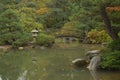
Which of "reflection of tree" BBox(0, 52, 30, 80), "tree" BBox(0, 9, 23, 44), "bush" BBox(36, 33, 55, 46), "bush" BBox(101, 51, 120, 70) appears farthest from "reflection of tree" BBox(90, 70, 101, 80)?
"tree" BBox(0, 9, 23, 44)

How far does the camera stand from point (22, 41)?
78.8 ft

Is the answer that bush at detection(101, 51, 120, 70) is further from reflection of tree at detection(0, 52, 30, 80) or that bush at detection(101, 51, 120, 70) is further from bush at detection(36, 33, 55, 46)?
bush at detection(36, 33, 55, 46)

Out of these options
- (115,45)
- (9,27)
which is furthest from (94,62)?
(9,27)

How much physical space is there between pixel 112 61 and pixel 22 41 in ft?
38.2

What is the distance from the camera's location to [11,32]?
979 inches

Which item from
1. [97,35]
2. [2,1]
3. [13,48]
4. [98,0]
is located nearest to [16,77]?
[98,0]

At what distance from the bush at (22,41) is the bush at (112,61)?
10940mm

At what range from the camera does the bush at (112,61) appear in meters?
13.5

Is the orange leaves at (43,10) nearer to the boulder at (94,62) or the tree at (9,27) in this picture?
the tree at (9,27)

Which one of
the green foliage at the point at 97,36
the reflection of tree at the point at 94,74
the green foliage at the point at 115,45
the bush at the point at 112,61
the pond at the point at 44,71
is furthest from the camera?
the green foliage at the point at 97,36

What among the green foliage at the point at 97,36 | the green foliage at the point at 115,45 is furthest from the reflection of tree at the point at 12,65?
the green foliage at the point at 97,36

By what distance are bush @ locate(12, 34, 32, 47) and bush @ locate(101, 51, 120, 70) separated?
10.9 meters

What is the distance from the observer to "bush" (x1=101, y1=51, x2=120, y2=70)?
13.5 m

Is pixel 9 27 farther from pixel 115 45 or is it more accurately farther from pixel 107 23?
pixel 115 45
